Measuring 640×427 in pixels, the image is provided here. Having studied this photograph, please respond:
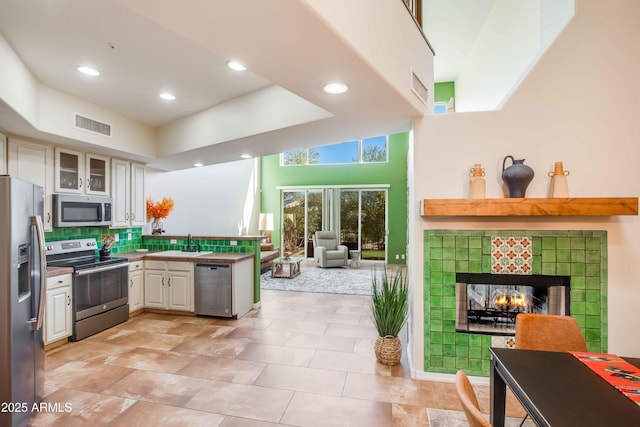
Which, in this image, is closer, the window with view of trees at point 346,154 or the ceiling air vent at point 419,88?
the ceiling air vent at point 419,88

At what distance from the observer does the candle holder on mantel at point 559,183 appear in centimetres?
248

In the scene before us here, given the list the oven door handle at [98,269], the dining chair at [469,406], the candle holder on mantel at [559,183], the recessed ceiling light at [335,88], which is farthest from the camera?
the oven door handle at [98,269]

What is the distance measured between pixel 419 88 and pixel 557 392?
7.52 feet

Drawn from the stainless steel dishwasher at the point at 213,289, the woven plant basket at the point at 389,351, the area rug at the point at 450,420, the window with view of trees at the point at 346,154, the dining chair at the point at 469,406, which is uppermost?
the window with view of trees at the point at 346,154

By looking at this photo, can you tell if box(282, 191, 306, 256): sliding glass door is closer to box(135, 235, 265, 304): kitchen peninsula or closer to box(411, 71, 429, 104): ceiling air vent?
box(135, 235, 265, 304): kitchen peninsula

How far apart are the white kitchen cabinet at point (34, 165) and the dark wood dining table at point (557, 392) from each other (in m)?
4.34

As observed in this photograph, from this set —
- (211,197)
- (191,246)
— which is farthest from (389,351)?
(211,197)

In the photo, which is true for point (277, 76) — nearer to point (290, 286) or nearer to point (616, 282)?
point (616, 282)

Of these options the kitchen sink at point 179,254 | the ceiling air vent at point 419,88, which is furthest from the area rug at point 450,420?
the kitchen sink at point 179,254

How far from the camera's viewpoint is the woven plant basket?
302 cm

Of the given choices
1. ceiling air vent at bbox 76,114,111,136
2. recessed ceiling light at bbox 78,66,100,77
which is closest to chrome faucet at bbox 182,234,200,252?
ceiling air vent at bbox 76,114,111,136

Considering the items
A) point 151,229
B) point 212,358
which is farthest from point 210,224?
point 212,358

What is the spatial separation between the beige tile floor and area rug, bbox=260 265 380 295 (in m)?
1.99

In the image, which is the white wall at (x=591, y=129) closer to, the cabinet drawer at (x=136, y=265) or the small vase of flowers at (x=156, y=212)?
the cabinet drawer at (x=136, y=265)
